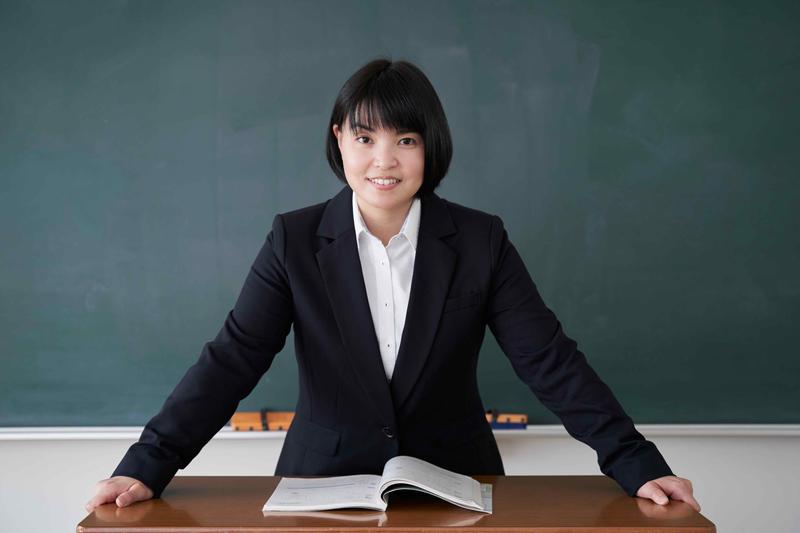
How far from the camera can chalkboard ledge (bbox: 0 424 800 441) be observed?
9.66ft

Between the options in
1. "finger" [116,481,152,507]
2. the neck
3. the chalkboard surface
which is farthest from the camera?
the chalkboard surface

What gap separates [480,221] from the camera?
1843mm

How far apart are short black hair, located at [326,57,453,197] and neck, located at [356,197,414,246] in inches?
5.9

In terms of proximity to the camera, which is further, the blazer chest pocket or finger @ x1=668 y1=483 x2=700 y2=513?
the blazer chest pocket

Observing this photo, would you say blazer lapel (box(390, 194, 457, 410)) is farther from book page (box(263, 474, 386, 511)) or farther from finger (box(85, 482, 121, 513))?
finger (box(85, 482, 121, 513))

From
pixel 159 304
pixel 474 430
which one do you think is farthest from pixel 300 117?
pixel 474 430

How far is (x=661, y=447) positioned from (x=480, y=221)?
1585 mm

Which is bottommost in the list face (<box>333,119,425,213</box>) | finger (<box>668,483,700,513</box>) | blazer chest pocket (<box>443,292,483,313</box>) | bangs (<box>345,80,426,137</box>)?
finger (<box>668,483,700,513</box>)

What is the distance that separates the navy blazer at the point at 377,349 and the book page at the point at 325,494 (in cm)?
14

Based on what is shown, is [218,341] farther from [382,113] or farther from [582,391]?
[582,391]

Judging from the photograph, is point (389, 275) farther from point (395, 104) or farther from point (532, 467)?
point (532, 467)

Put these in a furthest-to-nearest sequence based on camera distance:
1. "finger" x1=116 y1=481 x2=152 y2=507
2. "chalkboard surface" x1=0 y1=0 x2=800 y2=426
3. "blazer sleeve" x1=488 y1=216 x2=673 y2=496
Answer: "chalkboard surface" x1=0 y1=0 x2=800 y2=426
"blazer sleeve" x1=488 y1=216 x2=673 y2=496
"finger" x1=116 y1=481 x2=152 y2=507

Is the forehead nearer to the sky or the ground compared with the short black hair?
nearer to the ground

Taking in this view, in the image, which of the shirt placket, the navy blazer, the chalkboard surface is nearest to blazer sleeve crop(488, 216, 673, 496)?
the navy blazer
